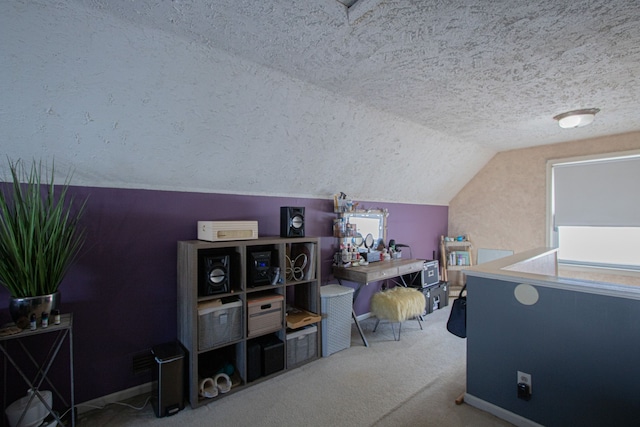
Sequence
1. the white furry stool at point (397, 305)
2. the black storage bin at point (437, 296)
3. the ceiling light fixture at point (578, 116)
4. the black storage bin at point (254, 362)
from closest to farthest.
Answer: the black storage bin at point (254, 362) < the ceiling light fixture at point (578, 116) < the white furry stool at point (397, 305) < the black storage bin at point (437, 296)

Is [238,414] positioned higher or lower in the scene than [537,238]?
lower

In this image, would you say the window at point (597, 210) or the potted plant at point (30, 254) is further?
the window at point (597, 210)

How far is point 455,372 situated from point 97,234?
3.09m

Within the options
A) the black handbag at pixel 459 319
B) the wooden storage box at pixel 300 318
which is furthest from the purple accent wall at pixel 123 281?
the black handbag at pixel 459 319

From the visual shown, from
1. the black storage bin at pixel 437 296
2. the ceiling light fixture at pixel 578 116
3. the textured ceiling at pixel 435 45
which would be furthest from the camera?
the black storage bin at pixel 437 296

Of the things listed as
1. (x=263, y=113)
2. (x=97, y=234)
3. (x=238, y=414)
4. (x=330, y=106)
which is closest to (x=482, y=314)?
(x=238, y=414)

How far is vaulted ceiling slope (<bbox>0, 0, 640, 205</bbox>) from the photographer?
1523mm

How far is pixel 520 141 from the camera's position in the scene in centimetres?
427

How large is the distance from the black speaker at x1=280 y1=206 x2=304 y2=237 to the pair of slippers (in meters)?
1.25

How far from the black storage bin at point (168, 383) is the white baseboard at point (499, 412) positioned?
6.75 feet

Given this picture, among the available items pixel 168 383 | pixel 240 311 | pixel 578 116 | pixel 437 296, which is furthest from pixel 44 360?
pixel 578 116

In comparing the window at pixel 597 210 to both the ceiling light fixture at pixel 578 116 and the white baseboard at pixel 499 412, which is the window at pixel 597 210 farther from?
the white baseboard at pixel 499 412

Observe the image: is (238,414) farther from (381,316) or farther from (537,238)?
(537,238)

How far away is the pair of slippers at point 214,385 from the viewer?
2188mm
